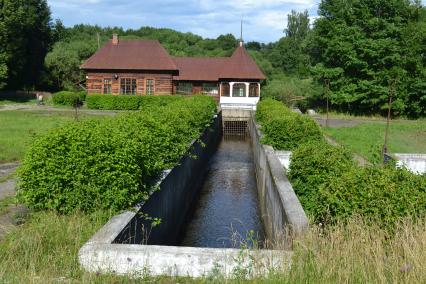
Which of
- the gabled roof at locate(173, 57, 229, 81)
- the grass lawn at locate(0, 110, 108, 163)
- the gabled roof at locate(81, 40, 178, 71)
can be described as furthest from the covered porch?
the grass lawn at locate(0, 110, 108, 163)

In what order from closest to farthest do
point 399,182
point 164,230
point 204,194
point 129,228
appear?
point 399,182 → point 129,228 → point 164,230 → point 204,194

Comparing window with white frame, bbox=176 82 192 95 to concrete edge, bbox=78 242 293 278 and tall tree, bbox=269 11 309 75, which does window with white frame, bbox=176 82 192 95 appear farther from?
concrete edge, bbox=78 242 293 278

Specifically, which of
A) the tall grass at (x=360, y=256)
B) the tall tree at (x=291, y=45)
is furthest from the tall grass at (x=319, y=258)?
the tall tree at (x=291, y=45)

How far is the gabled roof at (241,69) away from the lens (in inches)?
1603

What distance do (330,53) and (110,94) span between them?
60.8 ft

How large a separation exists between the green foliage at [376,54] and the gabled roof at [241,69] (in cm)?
524

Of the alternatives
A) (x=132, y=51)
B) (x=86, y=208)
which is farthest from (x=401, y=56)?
(x=86, y=208)

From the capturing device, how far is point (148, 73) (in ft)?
131

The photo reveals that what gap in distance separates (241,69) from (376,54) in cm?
1145

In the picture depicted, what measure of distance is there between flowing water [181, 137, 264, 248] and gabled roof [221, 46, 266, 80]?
18015 mm

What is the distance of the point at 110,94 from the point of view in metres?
38.6

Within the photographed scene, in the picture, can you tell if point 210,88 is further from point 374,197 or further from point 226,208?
point 374,197

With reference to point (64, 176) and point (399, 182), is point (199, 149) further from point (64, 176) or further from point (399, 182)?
point (399, 182)

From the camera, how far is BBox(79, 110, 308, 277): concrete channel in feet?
17.4
